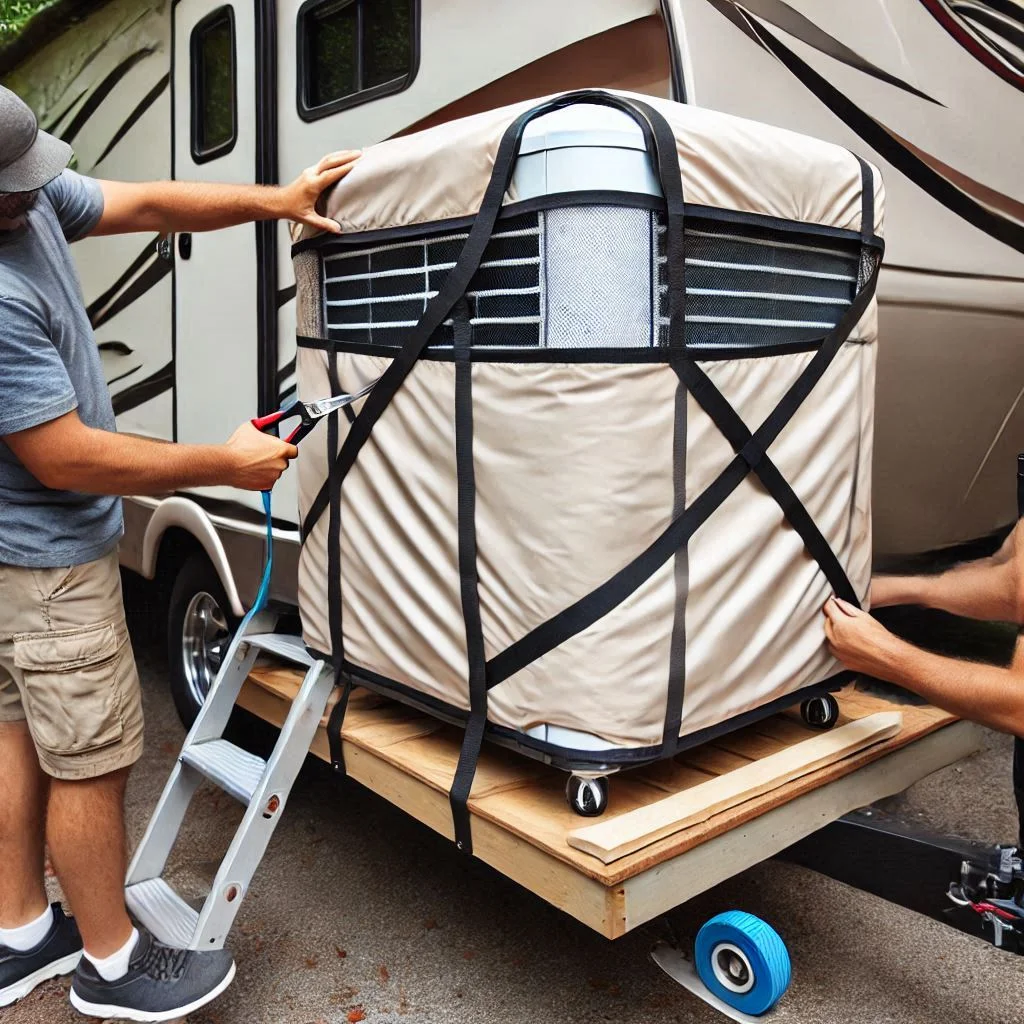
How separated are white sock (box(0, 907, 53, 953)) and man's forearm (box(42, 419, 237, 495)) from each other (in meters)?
1.15

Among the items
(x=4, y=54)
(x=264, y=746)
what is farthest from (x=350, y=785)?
(x=4, y=54)

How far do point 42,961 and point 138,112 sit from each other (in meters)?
3.27

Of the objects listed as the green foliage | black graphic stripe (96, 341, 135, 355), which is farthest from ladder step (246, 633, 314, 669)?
the green foliage

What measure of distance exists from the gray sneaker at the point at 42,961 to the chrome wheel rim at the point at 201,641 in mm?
1311

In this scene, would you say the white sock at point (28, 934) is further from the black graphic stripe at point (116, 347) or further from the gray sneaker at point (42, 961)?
the black graphic stripe at point (116, 347)

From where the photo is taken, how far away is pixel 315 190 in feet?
7.75

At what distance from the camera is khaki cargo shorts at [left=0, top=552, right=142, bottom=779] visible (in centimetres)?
224

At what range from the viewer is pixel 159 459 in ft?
7.26

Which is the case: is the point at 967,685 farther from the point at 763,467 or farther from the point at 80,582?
the point at 80,582

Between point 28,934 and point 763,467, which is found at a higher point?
point 763,467

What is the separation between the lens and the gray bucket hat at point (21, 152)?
6.57 ft

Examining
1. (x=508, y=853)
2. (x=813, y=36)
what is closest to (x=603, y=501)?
(x=508, y=853)

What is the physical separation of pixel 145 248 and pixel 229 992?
292cm

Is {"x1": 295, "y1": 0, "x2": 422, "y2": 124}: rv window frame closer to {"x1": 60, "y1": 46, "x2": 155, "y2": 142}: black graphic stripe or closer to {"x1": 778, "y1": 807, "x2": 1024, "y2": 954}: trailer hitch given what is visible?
{"x1": 60, "y1": 46, "x2": 155, "y2": 142}: black graphic stripe
